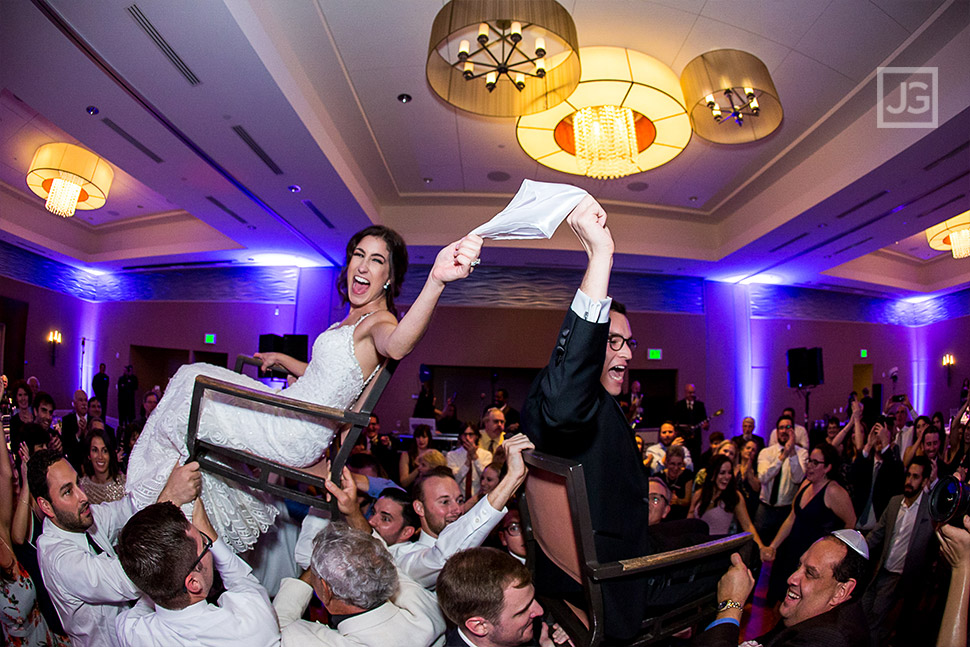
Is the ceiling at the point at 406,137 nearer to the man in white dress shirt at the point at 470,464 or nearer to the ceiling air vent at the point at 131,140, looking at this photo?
the ceiling air vent at the point at 131,140

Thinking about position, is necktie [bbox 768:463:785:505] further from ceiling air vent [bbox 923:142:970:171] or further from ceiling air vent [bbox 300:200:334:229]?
ceiling air vent [bbox 300:200:334:229]

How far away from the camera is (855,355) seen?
40.6 feet

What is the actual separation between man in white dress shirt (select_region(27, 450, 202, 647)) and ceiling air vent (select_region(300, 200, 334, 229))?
575 centimetres

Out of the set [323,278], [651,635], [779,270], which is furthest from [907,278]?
[651,635]

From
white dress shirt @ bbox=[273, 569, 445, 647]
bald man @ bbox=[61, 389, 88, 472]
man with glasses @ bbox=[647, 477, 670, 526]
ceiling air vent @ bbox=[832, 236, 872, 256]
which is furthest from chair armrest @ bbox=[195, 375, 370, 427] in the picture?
ceiling air vent @ bbox=[832, 236, 872, 256]

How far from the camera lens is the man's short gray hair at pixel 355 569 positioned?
1.80 m

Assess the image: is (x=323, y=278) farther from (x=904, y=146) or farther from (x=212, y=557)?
(x=212, y=557)

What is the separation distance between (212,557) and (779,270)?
10501mm

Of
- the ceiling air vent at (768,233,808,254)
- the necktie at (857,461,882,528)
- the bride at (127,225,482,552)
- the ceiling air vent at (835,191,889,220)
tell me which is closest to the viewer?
the bride at (127,225,482,552)

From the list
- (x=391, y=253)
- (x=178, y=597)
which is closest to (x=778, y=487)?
(x=391, y=253)

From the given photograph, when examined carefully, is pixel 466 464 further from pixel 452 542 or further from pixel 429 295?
pixel 429 295

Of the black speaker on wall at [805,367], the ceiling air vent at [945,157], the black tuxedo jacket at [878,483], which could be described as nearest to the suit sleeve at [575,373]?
the black tuxedo jacket at [878,483]

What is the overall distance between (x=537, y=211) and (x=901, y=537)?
10.2 feet

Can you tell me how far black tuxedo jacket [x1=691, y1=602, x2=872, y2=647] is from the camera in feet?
5.69
